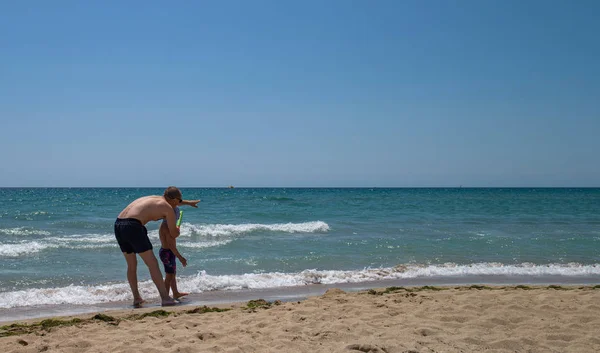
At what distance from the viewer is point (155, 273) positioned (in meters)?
6.37

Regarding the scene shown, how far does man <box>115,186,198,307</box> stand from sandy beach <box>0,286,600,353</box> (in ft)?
1.52

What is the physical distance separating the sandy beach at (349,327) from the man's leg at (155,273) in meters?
0.30

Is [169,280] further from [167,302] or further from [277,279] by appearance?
[277,279]

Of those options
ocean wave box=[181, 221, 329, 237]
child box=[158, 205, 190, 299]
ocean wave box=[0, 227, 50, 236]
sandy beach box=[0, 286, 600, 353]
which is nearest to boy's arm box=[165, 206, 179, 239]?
child box=[158, 205, 190, 299]

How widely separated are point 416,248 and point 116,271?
7172mm

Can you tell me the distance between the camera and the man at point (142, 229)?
6.27m

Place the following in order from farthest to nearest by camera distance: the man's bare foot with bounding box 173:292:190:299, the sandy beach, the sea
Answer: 1. the sea
2. the man's bare foot with bounding box 173:292:190:299
3. the sandy beach

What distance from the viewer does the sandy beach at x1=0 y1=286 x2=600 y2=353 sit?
4203 mm

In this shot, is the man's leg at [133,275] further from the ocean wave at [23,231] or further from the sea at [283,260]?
the ocean wave at [23,231]

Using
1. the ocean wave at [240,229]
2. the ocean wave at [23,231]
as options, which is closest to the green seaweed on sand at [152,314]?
the ocean wave at [240,229]

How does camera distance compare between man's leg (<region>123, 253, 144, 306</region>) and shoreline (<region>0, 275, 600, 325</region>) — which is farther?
man's leg (<region>123, 253, 144, 306</region>)

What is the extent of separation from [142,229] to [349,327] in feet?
10.2

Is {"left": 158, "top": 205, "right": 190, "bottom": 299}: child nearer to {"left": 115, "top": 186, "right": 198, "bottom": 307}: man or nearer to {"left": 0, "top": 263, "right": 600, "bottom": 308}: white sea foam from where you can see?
{"left": 115, "top": 186, "right": 198, "bottom": 307}: man

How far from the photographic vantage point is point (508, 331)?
15.1ft
